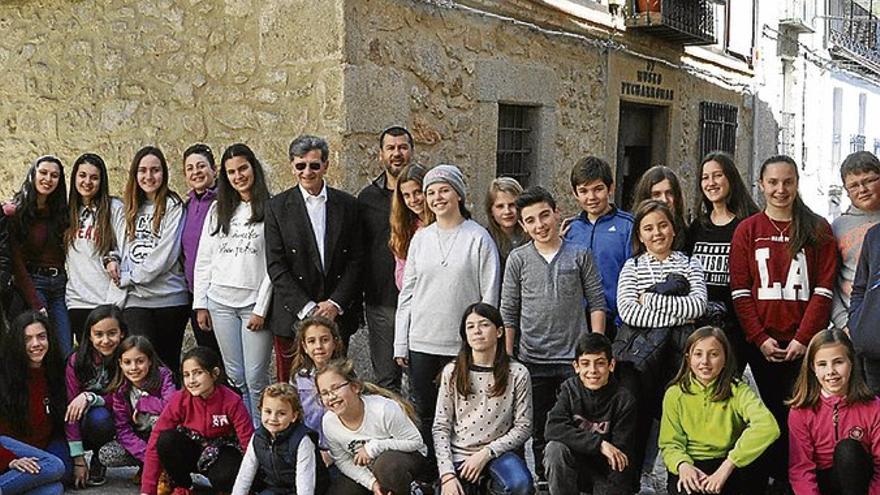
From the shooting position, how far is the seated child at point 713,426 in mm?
3572

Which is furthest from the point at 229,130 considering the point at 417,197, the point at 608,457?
the point at 608,457

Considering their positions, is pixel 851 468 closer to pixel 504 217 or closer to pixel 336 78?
pixel 504 217

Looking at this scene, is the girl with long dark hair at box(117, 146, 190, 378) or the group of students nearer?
the group of students

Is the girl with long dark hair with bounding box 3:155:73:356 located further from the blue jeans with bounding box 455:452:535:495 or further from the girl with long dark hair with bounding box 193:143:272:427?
the blue jeans with bounding box 455:452:535:495

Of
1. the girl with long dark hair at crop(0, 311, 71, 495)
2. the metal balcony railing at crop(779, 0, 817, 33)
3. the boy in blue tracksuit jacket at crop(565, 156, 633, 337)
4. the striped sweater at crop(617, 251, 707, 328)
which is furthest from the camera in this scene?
the metal balcony railing at crop(779, 0, 817, 33)

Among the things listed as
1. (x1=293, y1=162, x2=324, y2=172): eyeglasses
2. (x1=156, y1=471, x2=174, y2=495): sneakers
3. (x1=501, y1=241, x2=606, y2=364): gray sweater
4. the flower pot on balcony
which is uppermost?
the flower pot on balcony

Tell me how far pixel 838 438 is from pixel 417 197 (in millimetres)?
1867

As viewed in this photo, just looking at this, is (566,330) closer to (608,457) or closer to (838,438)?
(608,457)

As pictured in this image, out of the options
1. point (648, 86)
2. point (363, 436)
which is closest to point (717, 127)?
point (648, 86)

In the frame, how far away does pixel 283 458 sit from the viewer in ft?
12.1

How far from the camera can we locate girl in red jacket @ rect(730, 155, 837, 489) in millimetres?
3822

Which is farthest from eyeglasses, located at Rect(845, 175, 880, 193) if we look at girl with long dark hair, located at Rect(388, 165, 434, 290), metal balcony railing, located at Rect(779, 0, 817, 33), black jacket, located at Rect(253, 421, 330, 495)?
metal balcony railing, located at Rect(779, 0, 817, 33)

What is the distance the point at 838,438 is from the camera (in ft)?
11.7

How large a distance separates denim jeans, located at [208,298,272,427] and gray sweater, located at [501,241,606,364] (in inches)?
45.4
